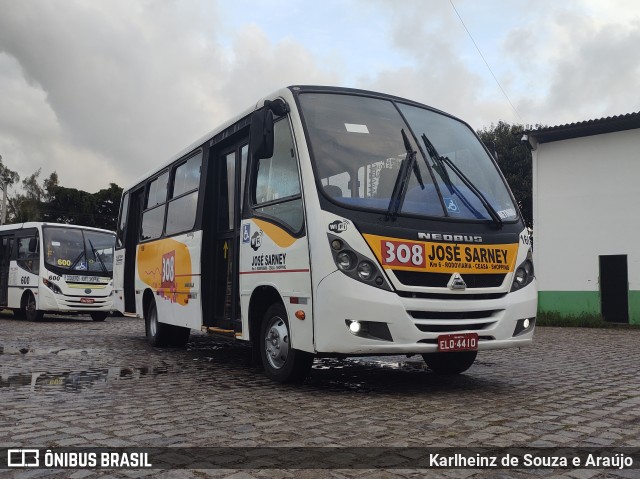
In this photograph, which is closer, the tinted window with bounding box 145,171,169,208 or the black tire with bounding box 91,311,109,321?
the tinted window with bounding box 145,171,169,208

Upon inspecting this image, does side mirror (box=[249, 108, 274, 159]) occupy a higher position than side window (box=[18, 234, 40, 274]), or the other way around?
side mirror (box=[249, 108, 274, 159])

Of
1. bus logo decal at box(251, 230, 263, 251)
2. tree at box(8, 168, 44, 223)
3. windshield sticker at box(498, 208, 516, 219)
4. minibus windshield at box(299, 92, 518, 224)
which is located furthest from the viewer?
tree at box(8, 168, 44, 223)

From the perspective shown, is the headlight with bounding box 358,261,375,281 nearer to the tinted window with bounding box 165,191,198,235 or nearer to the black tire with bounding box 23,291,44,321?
the tinted window with bounding box 165,191,198,235

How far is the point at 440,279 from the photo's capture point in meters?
5.84

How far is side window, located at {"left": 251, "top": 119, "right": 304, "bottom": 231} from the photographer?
6215 mm

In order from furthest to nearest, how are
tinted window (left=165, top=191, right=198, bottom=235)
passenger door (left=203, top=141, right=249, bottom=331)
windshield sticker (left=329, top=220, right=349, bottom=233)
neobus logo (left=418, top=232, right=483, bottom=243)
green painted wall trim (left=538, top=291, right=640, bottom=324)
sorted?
green painted wall trim (left=538, top=291, right=640, bottom=324), tinted window (left=165, top=191, right=198, bottom=235), passenger door (left=203, top=141, right=249, bottom=331), neobus logo (left=418, top=232, right=483, bottom=243), windshield sticker (left=329, top=220, right=349, bottom=233)

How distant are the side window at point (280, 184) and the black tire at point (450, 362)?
249cm

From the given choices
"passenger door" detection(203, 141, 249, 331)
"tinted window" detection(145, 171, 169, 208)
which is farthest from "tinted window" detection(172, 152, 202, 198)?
"tinted window" detection(145, 171, 169, 208)

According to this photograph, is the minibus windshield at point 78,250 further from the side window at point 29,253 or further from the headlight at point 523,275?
the headlight at point 523,275

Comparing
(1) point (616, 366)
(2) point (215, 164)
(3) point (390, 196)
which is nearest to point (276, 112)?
(3) point (390, 196)

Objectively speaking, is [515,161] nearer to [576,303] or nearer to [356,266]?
[576,303]

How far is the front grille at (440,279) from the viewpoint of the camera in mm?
5688

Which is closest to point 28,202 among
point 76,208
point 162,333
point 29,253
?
point 76,208

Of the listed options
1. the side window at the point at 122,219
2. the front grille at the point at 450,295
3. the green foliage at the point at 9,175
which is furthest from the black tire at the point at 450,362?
the green foliage at the point at 9,175
